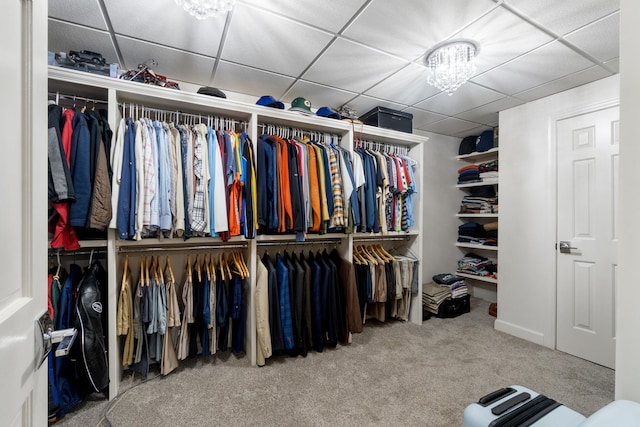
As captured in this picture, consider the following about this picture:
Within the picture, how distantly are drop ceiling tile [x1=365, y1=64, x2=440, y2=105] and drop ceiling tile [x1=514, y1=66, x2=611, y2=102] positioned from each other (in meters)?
0.90

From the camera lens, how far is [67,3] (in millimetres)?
1502

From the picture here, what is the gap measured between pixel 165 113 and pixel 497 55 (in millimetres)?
2590

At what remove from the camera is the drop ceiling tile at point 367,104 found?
9.05ft

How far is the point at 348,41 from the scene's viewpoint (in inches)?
72.1

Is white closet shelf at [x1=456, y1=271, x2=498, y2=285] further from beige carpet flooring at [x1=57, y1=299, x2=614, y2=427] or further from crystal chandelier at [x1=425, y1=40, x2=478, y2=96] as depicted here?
crystal chandelier at [x1=425, y1=40, x2=478, y2=96]

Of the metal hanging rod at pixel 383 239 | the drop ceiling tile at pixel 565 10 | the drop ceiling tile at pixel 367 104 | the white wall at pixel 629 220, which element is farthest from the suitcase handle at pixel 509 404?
the drop ceiling tile at pixel 367 104

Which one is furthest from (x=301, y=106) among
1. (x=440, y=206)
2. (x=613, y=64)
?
(x=440, y=206)

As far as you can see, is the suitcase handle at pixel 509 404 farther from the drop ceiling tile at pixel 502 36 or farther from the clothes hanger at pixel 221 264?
the drop ceiling tile at pixel 502 36

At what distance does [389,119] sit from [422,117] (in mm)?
659

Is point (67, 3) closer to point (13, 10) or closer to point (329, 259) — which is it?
point (13, 10)

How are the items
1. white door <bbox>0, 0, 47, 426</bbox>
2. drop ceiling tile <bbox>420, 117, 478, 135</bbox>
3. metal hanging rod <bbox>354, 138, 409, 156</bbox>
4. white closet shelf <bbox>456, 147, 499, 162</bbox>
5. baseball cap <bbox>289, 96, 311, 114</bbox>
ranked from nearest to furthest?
white door <bbox>0, 0, 47, 426</bbox>, baseball cap <bbox>289, 96, 311, 114</bbox>, metal hanging rod <bbox>354, 138, 409, 156</bbox>, drop ceiling tile <bbox>420, 117, 478, 135</bbox>, white closet shelf <bbox>456, 147, 499, 162</bbox>

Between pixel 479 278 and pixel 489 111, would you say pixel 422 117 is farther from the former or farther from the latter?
pixel 479 278

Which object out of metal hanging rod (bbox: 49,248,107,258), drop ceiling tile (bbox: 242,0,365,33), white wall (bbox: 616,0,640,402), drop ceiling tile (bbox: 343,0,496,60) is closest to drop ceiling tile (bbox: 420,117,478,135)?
drop ceiling tile (bbox: 343,0,496,60)

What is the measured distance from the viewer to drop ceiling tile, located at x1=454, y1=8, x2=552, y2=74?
1.63 metres
